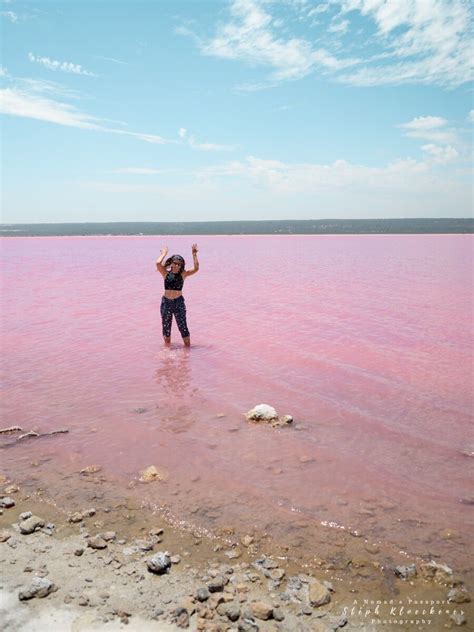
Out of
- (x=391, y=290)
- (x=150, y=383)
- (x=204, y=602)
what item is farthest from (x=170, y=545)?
(x=391, y=290)

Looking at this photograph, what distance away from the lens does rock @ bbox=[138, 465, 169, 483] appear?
15.0 ft

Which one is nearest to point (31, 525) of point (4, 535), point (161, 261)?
point (4, 535)

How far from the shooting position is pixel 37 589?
9.78 ft

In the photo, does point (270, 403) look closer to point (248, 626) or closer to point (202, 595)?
point (202, 595)

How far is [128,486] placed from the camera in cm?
444

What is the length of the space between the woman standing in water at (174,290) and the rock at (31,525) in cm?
567

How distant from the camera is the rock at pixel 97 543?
138 inches

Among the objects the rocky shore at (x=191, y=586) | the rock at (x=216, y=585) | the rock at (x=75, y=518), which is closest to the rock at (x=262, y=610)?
the rocky shore at (x=191, y=586)

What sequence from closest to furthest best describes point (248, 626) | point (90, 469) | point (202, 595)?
point (248, 626)
point (202, 595)
point (90, 469)

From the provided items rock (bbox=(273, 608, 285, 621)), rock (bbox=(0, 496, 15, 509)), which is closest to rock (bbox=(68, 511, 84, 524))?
rock (bbox=(0, 496, 15, 509))

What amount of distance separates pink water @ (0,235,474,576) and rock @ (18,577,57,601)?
4.18 feet

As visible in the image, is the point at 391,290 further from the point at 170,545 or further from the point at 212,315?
the point at 170,545

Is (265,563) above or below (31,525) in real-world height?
below

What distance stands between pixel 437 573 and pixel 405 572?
0.79 ft
